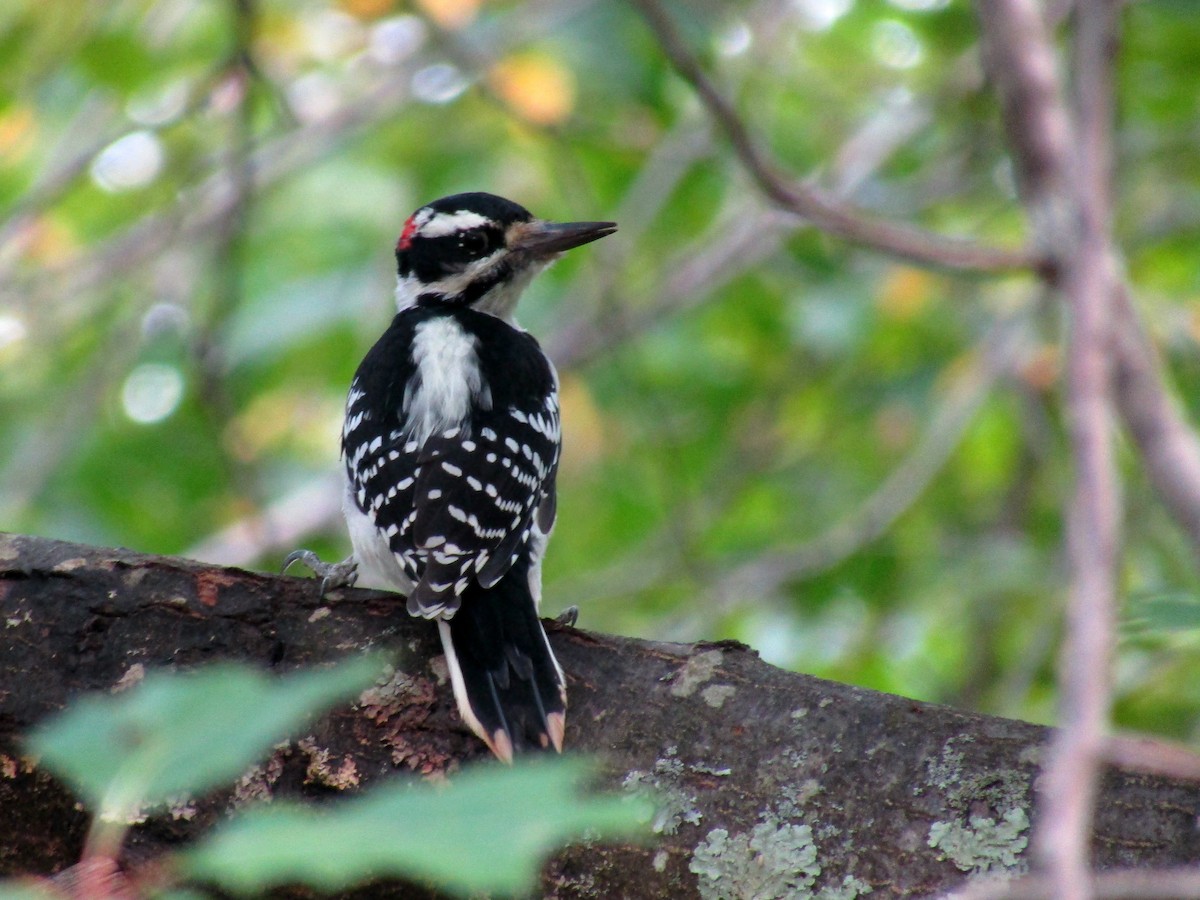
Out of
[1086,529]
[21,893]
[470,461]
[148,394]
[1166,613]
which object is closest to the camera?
[21,893]

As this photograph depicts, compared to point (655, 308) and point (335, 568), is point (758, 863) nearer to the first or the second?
point (335, 568)

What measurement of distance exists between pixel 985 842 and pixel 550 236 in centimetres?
263

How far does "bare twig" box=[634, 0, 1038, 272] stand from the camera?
3.01 meters

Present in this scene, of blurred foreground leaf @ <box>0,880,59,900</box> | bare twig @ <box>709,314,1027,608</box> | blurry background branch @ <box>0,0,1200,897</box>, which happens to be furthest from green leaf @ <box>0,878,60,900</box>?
bare twig @ <box>709,314,1027,608</box>

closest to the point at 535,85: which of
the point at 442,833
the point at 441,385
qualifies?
the point at 441,385

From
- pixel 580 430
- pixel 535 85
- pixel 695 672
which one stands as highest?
pixel 535 85

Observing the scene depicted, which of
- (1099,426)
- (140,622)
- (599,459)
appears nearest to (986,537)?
(599,459)

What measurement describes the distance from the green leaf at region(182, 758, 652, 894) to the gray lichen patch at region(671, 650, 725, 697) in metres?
1.63

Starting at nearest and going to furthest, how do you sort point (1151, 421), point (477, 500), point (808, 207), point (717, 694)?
point (717, 694), point (1151, 421), point (808, 207), point (477, 500)

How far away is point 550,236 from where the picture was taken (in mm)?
4402

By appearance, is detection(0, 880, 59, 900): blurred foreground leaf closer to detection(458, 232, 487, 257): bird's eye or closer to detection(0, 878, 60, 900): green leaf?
detection(0, 878, 60, 900): green leaf

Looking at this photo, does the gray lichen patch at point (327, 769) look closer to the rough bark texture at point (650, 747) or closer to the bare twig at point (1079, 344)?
the rough bark texture at point (650, 747)

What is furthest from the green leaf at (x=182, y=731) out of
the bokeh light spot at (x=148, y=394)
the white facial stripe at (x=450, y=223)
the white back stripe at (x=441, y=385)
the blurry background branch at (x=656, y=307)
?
the bokeh light spot at (x=148, y=394)

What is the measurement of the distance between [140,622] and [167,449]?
120 inches
